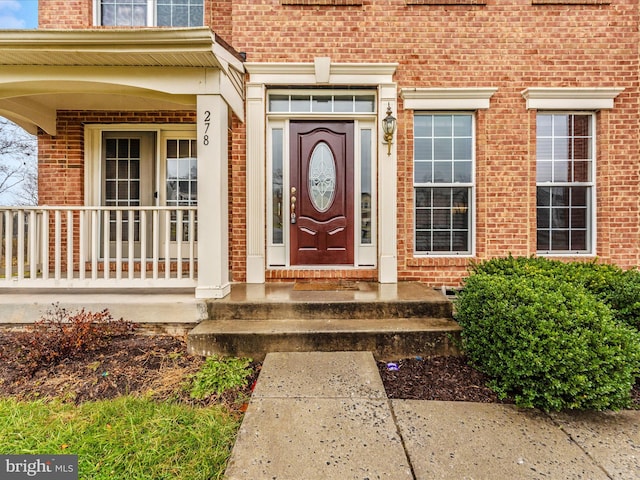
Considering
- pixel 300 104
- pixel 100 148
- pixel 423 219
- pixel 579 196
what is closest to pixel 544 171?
pixel 579 196

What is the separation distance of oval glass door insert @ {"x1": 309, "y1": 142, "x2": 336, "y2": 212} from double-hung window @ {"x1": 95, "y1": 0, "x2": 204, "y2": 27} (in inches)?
110

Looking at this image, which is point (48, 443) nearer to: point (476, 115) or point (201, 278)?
point (201, 278)

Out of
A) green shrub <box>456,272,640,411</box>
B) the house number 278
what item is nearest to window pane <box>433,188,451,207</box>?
green shrub <box>456,272,640,411</box>

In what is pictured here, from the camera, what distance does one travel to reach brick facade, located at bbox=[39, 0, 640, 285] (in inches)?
189

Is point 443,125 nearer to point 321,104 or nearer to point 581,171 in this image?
point 321,104

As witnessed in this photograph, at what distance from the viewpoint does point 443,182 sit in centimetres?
498

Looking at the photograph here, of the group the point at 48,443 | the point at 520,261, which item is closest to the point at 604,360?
the point at 520,261

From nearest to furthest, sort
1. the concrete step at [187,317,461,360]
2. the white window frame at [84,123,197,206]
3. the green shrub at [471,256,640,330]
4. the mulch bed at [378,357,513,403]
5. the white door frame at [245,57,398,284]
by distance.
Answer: the mulch bed at [378,357,513,403] < the green shrub at [471,256,640,330] < the concrete step at [187,317,461,360] < the white door frame at [245,57,398,284] < the white window frame at [84,123,197,206]

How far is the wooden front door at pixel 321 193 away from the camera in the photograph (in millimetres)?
4938

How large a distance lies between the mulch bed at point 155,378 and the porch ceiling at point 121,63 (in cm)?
269

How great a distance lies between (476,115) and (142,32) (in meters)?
4.21

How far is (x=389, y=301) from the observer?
3.68 m

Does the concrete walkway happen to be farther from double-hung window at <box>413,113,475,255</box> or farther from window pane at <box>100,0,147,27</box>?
window pane at <box>100,0,147,27</box>

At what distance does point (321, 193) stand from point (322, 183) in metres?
0.14
